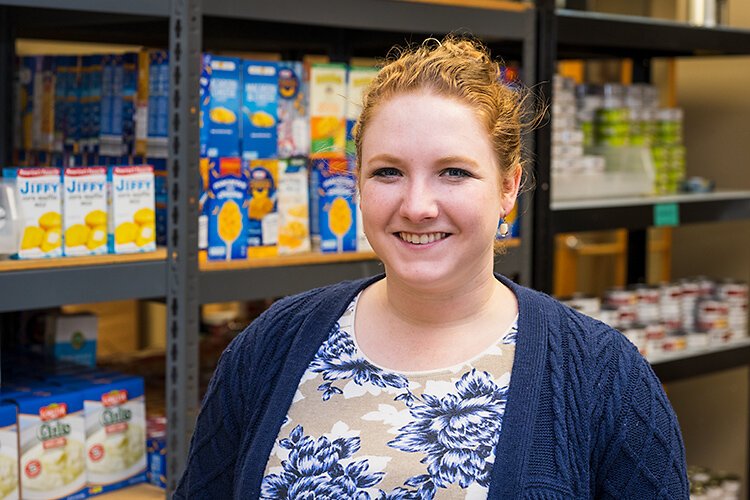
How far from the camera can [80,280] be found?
2340 millimetres

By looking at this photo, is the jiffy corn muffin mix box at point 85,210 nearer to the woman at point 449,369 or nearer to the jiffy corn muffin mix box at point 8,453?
the jiffy corn muffin mix box at point 8,453

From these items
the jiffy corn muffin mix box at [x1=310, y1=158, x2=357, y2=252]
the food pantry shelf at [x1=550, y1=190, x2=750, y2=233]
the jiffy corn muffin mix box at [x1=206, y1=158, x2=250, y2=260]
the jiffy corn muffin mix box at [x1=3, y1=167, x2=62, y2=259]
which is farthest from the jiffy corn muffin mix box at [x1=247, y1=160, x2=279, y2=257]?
the food pantry shelf at [x1=550, y1=190, x2=750, y2=233]

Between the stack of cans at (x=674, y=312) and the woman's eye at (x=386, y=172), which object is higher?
the woman's eye at (x=386, y=172)

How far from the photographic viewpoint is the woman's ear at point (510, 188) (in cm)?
175

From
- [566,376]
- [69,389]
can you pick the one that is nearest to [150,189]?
[69,389]

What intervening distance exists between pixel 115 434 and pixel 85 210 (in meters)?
0.56

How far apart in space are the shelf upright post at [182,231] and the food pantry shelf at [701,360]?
5.64ft

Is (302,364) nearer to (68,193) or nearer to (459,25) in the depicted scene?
(68,193)

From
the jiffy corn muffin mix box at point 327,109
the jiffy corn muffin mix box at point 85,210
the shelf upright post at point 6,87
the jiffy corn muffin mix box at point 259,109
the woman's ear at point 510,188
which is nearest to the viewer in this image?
the woman's ear at point 510,188

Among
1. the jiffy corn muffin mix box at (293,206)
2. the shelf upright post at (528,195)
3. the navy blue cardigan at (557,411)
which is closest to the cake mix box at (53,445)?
the jiffy corn muffin mix box at (293,206)

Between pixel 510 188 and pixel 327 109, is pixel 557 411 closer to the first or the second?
pixel 510 188

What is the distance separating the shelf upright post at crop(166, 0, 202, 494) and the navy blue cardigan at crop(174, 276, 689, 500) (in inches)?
26.3

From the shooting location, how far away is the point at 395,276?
5.63ft

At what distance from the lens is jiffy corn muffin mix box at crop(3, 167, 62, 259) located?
2.32 metres
